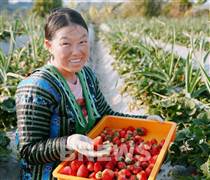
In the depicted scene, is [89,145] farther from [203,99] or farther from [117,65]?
[117,65]

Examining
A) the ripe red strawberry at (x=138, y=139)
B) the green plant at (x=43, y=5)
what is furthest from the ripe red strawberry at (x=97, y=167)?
the green plant at (x=43, y=5)

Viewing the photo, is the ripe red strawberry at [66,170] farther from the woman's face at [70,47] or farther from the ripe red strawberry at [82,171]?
the woman's face at [70,47]

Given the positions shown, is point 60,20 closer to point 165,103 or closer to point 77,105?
point 77,105

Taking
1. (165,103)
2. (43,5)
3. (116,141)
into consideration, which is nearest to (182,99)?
(165,103)

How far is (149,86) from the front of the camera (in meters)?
3.64

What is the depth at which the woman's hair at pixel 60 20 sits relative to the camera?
5.90ft

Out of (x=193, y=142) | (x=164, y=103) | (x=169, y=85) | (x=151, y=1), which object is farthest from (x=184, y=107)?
(x=151, y=1)

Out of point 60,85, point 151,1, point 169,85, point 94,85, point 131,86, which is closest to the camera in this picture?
point 60,85

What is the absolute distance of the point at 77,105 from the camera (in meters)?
1.91

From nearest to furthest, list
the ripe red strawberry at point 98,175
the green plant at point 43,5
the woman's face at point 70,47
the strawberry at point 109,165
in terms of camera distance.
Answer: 1. the ripe red strawberry at point 98,175
2. the strawberry at point 109,165
3. the woman's face at point 70,47
4. the green plant at point 43,5

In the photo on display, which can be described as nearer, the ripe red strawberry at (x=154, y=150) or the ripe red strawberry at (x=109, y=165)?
the ripe red strawberry at (x=109, y=165)

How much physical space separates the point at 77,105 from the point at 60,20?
1.39ft

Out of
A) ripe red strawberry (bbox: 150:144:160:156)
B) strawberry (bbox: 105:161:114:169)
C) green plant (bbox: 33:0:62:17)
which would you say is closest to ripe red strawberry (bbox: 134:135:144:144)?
ripe red strawberry (bbox: 150:144:160:156)

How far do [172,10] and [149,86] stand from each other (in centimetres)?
2632
